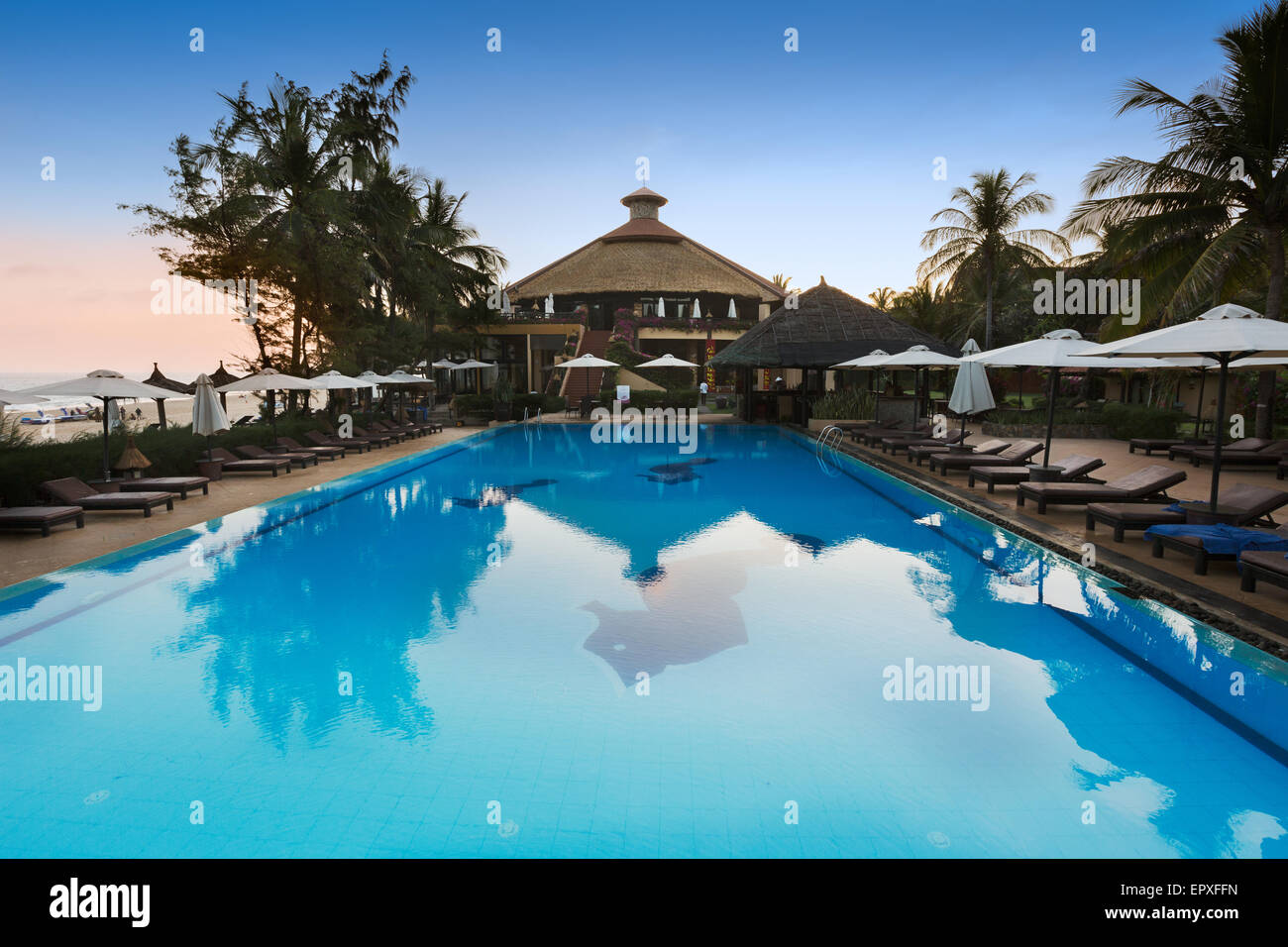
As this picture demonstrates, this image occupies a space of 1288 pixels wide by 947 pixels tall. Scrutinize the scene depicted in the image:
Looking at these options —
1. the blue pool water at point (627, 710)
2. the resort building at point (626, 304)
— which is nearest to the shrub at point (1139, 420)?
the blue pool water at point (627, 710)

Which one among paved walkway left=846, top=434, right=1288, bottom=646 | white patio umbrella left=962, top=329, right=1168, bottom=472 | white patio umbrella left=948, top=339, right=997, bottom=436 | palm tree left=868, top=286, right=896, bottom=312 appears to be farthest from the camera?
palm tree left=868, top=286, right=896, bottom=312

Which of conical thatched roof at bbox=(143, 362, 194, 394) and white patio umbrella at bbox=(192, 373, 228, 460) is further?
conical thatched roof at bbox=(143, 362, 194, 394)

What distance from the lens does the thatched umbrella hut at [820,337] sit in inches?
890

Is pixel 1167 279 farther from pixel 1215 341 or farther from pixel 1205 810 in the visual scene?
pixel 1205 810

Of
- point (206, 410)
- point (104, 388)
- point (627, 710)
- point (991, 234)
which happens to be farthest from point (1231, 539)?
point (991, 234)

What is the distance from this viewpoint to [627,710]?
4.54m

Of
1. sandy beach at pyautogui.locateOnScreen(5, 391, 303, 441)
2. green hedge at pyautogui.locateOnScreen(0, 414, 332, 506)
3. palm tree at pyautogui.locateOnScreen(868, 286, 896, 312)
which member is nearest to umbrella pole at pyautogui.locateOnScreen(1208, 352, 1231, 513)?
green hedge at pyautogui.locateOnScreen(0, 414, 332, 506)

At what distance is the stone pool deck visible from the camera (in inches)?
209

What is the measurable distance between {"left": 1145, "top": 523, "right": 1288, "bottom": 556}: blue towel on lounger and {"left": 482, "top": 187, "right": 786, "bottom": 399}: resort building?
28322 millimetres

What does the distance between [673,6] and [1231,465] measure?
1503 cm

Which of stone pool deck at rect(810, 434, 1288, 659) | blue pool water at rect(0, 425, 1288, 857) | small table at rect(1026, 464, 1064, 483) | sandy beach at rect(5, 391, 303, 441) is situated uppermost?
sandy beach at rect(5, 391, 303, 441)

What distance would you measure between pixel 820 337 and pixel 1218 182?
457 inches

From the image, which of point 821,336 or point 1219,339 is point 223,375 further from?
point 1219,339

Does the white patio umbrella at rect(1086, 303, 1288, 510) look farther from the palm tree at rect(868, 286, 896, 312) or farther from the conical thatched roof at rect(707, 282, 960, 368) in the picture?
the palm tree at rect(868, 286, 896, 312)
